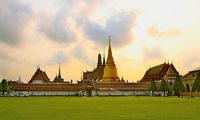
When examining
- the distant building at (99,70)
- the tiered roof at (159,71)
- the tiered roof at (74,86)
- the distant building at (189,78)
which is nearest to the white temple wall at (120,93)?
the tiered roof at (74,86)

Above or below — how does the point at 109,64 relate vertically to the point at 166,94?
above

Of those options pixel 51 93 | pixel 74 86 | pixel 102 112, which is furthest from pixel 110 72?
pixel 102 112

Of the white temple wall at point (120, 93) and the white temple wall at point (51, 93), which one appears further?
the white temple wall at point (120, 93)

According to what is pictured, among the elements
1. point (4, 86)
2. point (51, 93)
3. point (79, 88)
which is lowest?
point (51, 93)

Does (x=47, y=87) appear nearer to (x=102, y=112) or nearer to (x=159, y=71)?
(x=159, y=71)

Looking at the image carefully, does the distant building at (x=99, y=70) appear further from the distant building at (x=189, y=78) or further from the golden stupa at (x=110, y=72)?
the distant building at (x=189, y=78)

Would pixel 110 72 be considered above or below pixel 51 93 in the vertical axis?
above

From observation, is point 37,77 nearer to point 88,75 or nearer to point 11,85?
point 11,85

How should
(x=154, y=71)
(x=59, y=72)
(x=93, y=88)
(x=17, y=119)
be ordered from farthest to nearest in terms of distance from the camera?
(x=59, y=72), (x=154, y=71), (x=93, y=88), (x=17, y=119)

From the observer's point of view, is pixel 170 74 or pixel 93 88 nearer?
pixel 93 88

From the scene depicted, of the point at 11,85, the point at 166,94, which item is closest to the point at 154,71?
the point at 166,94

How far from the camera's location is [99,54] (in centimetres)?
11462

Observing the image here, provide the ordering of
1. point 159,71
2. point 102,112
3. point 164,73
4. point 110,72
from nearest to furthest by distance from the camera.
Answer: point 102,112
point 164,73
point 159,71
point 110,72

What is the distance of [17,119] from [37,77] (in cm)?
7598
